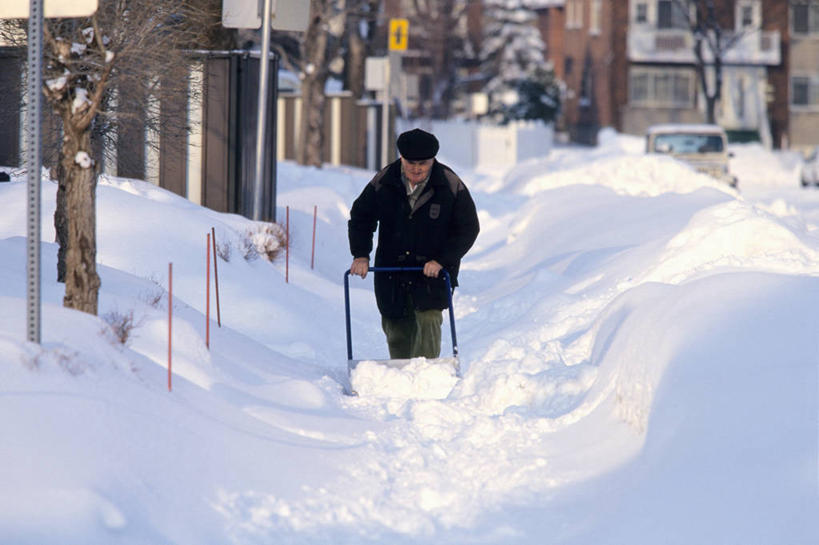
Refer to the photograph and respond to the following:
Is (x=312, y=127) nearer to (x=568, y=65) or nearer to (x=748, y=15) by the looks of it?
(x=748, y=15)

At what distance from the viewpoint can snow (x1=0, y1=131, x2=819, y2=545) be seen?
466cm

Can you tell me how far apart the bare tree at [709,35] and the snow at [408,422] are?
40509 mm

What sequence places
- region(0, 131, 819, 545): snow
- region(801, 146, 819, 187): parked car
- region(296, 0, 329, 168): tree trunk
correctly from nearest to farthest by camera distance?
region(0, 131, 819, 545): snow, region(296, 0, 329, 168): tree trunk, region(801, 146, 819, 187): parked car

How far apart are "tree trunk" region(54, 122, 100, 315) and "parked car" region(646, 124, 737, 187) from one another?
19502mm

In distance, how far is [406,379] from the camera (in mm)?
7574

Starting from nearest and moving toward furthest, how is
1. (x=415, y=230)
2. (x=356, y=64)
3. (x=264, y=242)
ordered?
(x=415, y=230) → (x=264, y=242) → (x=356, y=64)

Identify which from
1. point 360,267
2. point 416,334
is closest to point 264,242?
point 416,334

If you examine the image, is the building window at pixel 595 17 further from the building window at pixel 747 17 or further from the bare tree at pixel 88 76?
the bare tree at pixel 88 76

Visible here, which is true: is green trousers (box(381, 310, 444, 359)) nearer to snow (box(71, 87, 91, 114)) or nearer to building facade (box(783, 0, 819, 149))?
snow (box(71, 87, 91, 114))

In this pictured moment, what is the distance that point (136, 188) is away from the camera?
41.3ft

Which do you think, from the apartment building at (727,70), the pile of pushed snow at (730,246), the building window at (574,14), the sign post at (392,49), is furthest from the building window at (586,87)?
the pile of pushed snow at (730,246)

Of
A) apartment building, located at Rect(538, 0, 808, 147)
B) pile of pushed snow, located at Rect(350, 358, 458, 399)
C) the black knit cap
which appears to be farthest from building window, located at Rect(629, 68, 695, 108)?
pile of pushed snow, located at Rect(350, 358, 458, 399)

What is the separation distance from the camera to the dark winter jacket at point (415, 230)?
308 inches

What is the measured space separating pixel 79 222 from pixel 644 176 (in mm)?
17331
